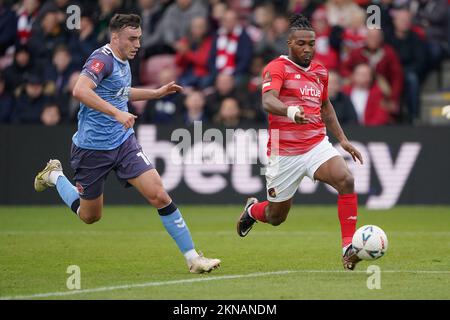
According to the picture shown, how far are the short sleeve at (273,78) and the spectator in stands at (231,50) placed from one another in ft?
31.1

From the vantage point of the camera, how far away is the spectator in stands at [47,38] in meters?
21.4

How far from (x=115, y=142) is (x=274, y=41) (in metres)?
10.5

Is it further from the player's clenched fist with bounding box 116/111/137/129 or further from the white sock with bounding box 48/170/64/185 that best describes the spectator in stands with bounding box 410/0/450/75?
the player's clenched fist with bounding box 116/111/137/129

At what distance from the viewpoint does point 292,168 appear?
37.1ft

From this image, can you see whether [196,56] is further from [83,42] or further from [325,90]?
[325,90]

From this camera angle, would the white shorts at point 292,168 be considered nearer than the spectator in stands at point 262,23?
Yes

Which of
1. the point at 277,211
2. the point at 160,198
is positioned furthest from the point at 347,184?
the point at 160,198

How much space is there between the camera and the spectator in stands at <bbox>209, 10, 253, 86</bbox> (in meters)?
20.7

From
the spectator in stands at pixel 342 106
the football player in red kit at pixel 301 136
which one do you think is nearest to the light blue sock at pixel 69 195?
the football player in red kit at pixel 301 136

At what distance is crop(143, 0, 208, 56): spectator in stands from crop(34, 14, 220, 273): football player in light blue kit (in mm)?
10369

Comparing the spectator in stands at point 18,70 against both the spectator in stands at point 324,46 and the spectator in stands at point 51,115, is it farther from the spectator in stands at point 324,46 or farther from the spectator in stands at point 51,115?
the spectator in stands at point 324,46

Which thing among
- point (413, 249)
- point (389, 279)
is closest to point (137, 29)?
point (389, 279)

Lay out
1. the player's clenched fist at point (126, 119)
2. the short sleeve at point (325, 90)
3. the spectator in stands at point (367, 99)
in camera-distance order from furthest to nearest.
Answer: the spectator in stands at point (367, 99)
the short sleeve at point (325, 90)
the player's clenched fist at point (126, 119)
